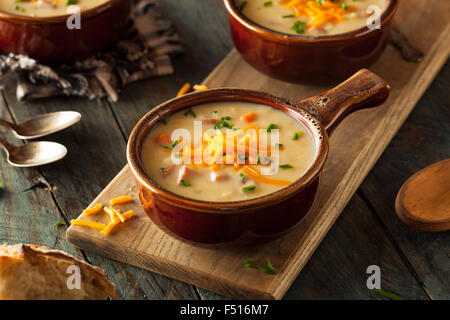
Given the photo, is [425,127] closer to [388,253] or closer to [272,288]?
[388,253]

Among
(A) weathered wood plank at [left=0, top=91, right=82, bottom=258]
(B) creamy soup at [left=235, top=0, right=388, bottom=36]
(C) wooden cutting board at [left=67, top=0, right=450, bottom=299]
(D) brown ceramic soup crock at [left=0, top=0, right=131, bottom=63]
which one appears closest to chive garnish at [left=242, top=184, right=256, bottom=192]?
(C) wooden cutting board at [left=67, top=0, right=450, bottom=299]

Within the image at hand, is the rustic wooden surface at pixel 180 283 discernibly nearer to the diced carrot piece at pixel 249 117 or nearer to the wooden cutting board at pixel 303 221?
the wooden cutting board at pixel 303 221

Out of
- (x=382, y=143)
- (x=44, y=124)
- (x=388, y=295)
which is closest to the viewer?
(x=388, y=295)

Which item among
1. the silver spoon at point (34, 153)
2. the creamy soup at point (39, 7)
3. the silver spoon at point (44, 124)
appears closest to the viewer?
the silver spoon at point (34, 153)

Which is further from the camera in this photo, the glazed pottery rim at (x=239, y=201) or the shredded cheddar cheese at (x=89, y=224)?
the shredded cheddar cheese at (x=89, y=224)

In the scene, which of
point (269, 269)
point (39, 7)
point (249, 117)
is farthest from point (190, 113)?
point (39, 7)

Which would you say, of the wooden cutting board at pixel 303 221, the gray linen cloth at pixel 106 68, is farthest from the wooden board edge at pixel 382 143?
the gray linen cloth at pixel 106 68

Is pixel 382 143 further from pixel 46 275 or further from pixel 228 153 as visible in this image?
pixel 46 275
